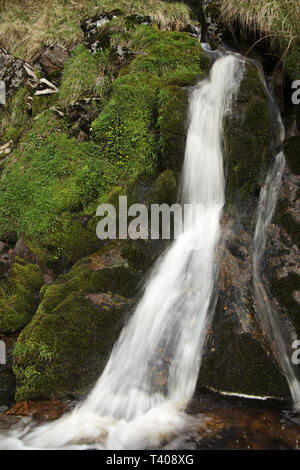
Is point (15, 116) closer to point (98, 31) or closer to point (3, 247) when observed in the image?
point (98, 31)

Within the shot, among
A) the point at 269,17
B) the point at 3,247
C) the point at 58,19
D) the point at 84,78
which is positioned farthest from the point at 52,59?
the point at 3,247

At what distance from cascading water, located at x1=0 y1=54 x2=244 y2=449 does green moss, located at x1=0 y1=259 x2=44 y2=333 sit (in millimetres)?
1519

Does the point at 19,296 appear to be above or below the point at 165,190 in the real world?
below

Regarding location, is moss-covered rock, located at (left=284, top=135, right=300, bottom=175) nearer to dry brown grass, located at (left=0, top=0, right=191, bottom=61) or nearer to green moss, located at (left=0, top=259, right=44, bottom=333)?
green moss, located at (left=0, top=259, right=44, bottom=333)

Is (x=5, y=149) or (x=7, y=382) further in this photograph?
(x=5, y=149)

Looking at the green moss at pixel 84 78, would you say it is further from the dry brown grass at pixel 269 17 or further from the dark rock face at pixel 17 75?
the dry brown grass at pixel 269 17

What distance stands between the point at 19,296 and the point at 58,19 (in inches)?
349

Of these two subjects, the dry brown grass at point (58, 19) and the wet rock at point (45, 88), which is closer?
the wet rock at point (45, 88)

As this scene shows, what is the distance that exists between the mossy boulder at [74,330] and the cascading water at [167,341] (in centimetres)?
21

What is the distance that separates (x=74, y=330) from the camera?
13.2 ft

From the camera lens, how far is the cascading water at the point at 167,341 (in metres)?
3.22

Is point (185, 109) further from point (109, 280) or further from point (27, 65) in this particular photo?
point (27, 65)

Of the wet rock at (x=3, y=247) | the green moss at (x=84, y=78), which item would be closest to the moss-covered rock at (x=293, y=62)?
the green moss at (x=84, y=78)
